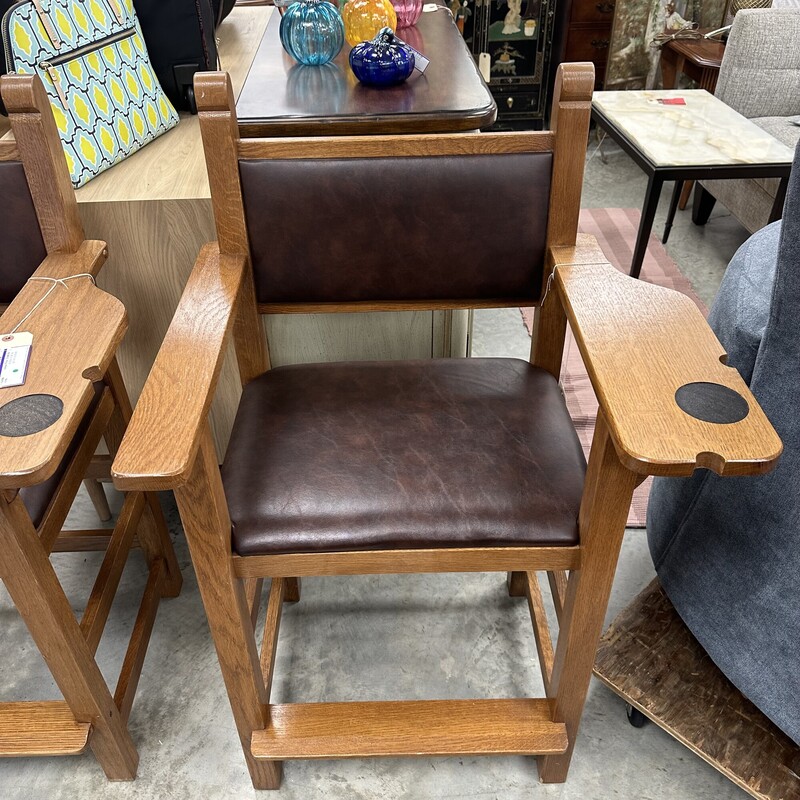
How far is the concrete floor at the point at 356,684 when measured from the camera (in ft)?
3.87

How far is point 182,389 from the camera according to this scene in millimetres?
812

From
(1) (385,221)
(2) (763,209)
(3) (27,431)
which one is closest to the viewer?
(3) (27,431)

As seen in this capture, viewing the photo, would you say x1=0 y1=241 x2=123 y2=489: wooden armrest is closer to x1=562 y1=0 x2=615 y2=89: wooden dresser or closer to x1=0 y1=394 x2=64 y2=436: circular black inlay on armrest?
x1=0 y1=394 x2=64 y2=436: circular black inlay on armrest

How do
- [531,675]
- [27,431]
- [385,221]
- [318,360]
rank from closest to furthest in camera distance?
[27,431]
[385,221]
[531,675]
[318,360]

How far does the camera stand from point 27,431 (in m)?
0.78

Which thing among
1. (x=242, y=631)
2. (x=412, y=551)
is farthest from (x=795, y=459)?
(x=242, y=631)

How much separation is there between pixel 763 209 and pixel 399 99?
5.25 ft

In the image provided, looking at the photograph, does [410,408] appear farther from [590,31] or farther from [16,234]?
[590,31]

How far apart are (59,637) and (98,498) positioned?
0.66 metres

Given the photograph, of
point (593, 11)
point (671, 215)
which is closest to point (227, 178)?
point (671, 215)

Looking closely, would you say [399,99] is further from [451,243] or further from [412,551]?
[412,551]

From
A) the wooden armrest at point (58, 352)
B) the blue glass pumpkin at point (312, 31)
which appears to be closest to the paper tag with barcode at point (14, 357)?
the wooden armrest at point (58, 352)

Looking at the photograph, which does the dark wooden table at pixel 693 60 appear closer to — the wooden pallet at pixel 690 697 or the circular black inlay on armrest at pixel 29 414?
the wooden pallet at pixel 690 697

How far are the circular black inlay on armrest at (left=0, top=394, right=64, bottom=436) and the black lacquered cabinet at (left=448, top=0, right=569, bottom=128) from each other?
2.97 m
